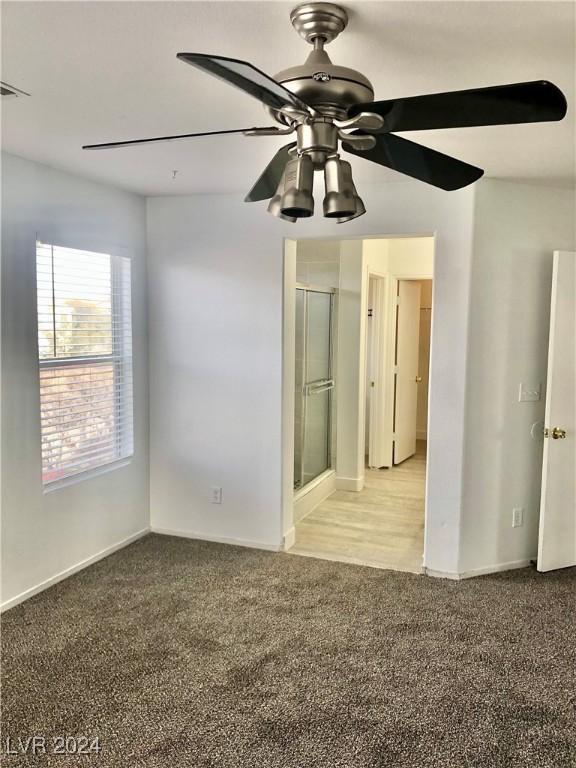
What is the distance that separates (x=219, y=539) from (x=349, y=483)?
1696mm

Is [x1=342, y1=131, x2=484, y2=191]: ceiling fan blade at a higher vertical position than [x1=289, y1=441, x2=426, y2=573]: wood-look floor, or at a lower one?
higher

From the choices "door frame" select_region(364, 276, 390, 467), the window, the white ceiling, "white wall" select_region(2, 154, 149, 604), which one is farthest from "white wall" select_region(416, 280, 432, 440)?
the white ceiling

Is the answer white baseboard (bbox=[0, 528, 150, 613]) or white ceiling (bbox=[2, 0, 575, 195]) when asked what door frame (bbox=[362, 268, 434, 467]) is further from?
white ceiling (bbox=[2, 0, 575, 195])

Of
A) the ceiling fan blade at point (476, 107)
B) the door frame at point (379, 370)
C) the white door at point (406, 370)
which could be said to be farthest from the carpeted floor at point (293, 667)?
the white door at point (406, 370)

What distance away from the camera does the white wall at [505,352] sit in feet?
11.7

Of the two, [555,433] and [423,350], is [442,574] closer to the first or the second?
[555,433]

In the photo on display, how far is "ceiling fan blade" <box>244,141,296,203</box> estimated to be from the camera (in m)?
1.77

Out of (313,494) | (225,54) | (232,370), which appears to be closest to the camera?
(225,54)

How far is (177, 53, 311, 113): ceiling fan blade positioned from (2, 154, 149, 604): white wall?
2300mm

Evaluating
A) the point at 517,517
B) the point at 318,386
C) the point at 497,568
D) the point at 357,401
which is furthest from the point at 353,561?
the point at 357,401

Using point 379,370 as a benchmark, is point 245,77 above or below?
above

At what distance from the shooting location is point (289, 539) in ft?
13.7

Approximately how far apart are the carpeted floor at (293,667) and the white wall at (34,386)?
21 centimetres

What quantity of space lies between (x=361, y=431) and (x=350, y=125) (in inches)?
167
